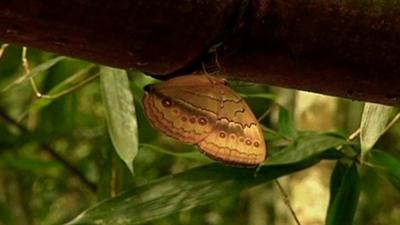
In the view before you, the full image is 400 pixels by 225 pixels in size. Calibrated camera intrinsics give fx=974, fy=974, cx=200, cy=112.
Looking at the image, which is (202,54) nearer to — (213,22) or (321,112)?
(213,22)

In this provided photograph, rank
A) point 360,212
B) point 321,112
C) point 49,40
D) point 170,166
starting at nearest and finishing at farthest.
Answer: point 49,40 < point 321,112 < point 360,212 < point 170,166

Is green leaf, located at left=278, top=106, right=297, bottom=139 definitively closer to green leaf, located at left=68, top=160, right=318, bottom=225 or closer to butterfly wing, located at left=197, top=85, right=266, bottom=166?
Answer: green leaf, located at left=68, top=160, right=318, bottom=225

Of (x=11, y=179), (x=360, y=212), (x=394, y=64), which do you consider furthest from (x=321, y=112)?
(x=394, y=64)

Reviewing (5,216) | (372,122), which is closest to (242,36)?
(372,122)

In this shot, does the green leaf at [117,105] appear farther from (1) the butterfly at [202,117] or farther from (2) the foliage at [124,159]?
(1) the butterfly at [202,117]

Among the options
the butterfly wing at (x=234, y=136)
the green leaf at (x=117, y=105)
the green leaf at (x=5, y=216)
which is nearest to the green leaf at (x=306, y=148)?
the green leaf at (x=117, y=105)

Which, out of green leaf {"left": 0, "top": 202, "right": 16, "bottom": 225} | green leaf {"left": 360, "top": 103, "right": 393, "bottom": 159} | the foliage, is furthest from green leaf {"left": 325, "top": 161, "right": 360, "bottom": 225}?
green leaf {"left": 0, "top": 202, "right": 16, "bottom": 225}
